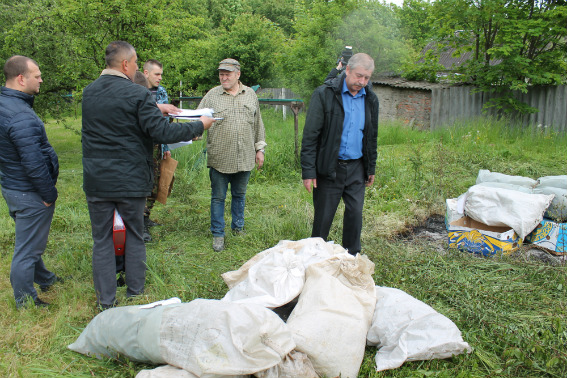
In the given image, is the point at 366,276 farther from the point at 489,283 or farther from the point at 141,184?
the point at 141,184

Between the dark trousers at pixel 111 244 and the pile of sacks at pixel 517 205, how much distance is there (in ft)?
9.90

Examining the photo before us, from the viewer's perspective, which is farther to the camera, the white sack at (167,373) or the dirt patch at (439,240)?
the dirt patch at (439,240)

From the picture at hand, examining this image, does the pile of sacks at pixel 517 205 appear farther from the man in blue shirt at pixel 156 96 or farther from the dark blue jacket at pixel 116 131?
the man in blue shirt at pixel 156 96

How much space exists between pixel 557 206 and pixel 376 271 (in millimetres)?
1944

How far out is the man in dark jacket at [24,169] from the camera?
9.75 feet

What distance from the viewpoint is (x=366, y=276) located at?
2.92 m

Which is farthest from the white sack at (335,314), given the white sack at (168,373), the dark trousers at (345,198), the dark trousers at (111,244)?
the dark trousers at (111,244)

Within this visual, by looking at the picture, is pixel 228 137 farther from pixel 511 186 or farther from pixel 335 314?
pixel 511 186

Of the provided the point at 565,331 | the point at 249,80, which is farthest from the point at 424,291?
the point at 249,80

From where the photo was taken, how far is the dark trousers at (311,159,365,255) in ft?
12.3

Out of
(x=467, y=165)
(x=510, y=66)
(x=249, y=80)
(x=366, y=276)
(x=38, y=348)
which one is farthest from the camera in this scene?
(x=249, y=80)

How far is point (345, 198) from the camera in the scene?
3883 mm

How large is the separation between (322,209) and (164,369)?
205 centimetres

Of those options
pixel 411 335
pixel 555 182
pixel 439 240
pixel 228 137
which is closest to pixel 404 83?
pixel 555 182
